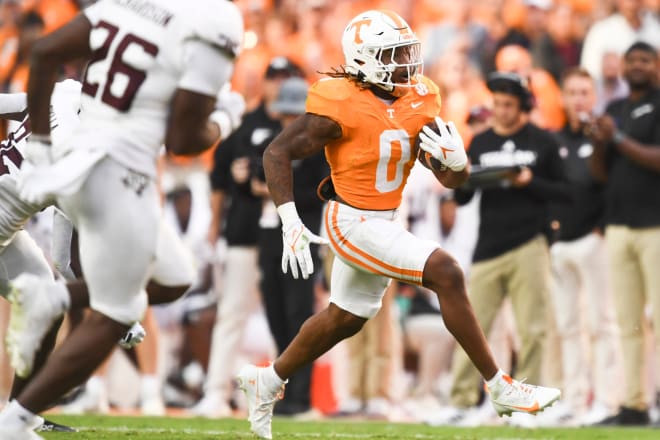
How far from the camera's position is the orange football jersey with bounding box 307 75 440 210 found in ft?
19.9

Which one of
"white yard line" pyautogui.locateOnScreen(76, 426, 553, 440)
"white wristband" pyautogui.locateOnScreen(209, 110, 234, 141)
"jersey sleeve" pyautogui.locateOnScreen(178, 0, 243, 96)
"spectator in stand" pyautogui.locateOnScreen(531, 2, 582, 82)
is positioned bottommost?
"white yard line" pyautogui.locateOnScreen(76, 426, 553, 440)

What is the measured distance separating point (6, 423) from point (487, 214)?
4.55 metres

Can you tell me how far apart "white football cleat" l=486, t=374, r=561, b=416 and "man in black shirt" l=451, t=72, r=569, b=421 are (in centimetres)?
239

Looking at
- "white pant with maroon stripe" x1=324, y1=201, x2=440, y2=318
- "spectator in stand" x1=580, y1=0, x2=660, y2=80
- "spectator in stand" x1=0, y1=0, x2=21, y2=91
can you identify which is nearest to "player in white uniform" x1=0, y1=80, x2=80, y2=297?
"white pant with maroon stripe" x1=324, y1=201, x2=440, y2=318

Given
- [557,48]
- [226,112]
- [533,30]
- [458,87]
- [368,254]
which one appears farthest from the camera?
[557,48]

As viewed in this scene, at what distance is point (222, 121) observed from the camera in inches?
207

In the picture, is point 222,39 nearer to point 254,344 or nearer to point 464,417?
point 464,417

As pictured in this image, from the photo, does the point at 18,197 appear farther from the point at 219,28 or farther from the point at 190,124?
the point at 219,28

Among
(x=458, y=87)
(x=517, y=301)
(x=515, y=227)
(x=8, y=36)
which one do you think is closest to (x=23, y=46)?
(x=8, y=36)

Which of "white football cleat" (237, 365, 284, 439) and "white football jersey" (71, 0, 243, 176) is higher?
"white football jersey" (71, 0, 243, 176)

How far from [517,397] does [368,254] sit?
972 mm

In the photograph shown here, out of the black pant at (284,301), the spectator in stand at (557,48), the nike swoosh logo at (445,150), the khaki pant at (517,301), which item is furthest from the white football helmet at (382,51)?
the spectator in stand at (557,48)

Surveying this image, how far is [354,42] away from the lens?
618 cm

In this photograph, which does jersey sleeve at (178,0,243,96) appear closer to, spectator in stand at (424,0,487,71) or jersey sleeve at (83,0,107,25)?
jersey sleeve at (83,0,107,25)
